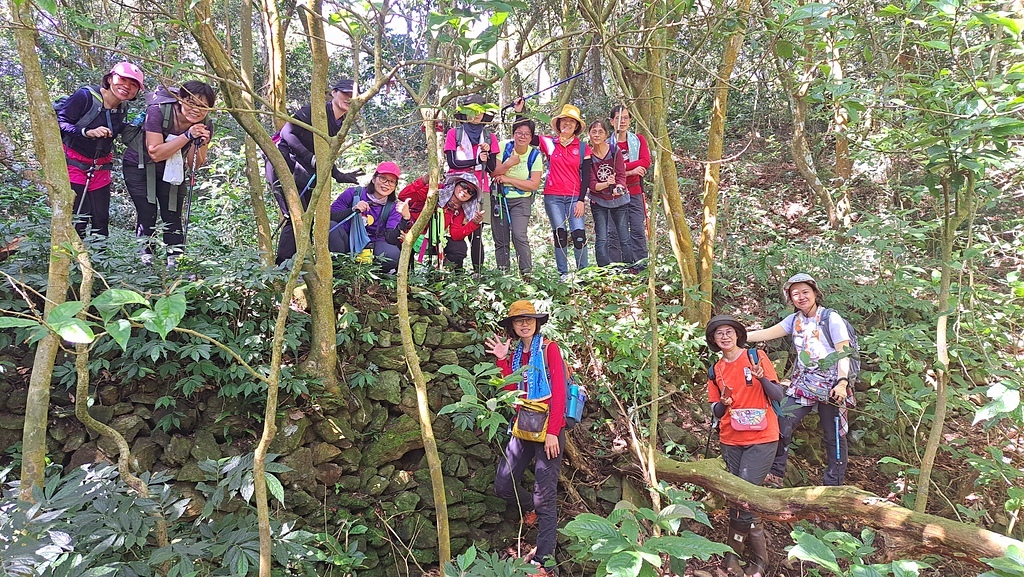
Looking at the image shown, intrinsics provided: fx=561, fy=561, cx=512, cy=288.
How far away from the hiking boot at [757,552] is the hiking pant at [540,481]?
1.55 meters

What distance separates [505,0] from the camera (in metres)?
2.00

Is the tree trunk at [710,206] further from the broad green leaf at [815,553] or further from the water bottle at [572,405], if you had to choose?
the broad green leaf at [815,553]

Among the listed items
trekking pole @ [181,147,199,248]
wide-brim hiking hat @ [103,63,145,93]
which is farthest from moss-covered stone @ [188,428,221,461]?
wide-brim hiking hat @ [103,63,145,93]

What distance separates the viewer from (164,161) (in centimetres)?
455

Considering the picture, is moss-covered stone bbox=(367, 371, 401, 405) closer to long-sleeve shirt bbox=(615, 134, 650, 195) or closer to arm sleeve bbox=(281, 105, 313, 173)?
arm sleeve bbox=(281, 105, 313, 173)

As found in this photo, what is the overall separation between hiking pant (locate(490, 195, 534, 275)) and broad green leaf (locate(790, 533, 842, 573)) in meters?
4.17

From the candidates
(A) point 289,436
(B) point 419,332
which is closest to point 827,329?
(B) point 419,332

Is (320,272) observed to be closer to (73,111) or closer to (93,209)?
(93,209)

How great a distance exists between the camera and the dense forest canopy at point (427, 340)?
235 centimetres

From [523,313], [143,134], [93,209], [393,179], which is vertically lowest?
[523,313]

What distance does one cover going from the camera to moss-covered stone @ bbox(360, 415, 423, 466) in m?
4.43

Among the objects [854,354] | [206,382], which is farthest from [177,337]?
[854,354]

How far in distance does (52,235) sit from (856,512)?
436cm

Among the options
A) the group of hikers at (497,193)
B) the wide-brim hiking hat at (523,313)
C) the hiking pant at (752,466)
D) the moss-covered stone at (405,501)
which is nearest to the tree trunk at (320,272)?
the group of hikers at (497,193)
